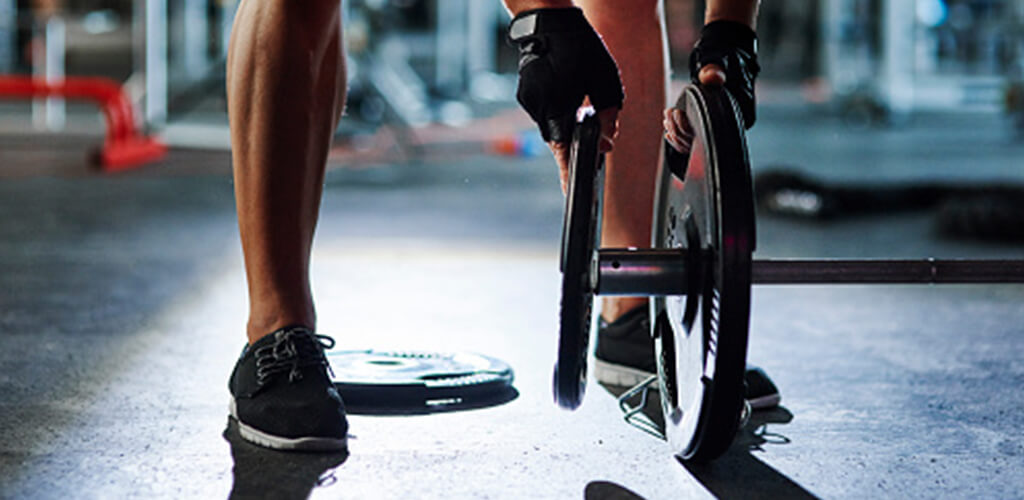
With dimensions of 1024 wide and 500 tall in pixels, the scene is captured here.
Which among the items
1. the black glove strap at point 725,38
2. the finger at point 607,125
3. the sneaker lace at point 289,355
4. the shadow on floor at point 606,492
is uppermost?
the black glove strap at point 725,38

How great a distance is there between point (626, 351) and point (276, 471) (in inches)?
19.8

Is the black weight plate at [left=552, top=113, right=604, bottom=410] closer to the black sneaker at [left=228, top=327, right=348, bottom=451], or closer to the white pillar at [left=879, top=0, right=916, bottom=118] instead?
the black sneaker at [left=228, top=327, right=348, bottom=451]

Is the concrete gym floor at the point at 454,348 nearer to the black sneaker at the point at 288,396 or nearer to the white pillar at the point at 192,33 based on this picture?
the black sneaker at the point at 288,396

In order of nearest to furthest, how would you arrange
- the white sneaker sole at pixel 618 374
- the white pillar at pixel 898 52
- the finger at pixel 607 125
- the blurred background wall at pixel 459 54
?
the finger at pixel 607 125 < the white sneaker sole at pixel 618 374 < the blurred background wall at pixel 459 54 < the white pillar at pixel 898 52

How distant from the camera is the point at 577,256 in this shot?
3.11 feet

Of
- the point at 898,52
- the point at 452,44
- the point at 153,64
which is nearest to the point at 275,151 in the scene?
the point at 153,64

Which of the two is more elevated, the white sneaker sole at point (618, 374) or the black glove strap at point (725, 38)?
the black glove strap at point (725, 38)

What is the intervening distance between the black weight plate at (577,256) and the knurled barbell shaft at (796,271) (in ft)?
0.07

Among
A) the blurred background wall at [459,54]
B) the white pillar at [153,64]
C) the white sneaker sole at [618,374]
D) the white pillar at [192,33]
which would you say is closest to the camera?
the white sneaker sole at [618,374]

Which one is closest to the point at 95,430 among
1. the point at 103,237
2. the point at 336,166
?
the point at 103,237

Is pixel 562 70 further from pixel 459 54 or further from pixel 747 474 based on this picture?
pixel 459 54

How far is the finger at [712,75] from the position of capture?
1.07 metres

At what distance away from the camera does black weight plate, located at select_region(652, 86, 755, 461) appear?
92 centimetres

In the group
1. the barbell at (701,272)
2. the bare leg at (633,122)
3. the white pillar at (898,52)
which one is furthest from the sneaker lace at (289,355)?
the white pillar at (898,52)
